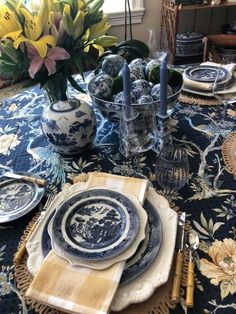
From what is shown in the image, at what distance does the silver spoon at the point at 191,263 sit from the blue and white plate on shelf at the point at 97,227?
98mm

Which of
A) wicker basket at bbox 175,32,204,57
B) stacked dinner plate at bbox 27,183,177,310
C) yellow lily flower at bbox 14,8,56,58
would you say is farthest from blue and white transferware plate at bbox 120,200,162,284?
wicker basket at bbox 175,32,204,57

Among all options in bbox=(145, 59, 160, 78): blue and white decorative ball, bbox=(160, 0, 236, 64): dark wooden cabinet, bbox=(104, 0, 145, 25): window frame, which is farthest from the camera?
bbox=(104, 0, 145, 25): window frame

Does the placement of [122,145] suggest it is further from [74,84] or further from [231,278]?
[231,278]

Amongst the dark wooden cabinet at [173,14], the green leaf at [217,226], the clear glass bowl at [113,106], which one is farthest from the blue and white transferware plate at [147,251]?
the dark wooden cabinet at [173,14]

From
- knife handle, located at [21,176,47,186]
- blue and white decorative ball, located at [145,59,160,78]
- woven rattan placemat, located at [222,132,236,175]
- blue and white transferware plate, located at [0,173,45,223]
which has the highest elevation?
blue and white decorative ball, located at [145,59,160,78]

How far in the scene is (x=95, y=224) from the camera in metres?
0.57

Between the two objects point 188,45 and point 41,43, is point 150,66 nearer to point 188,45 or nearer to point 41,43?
point 41,43

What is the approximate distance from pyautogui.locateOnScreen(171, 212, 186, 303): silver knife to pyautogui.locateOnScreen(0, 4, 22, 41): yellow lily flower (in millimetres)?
536

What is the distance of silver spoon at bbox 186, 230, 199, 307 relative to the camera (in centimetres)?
47

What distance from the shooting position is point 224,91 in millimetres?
958

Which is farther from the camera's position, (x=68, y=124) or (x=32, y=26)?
(x=68, y=124)

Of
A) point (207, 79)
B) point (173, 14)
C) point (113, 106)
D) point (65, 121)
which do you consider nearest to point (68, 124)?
point (65, 121)

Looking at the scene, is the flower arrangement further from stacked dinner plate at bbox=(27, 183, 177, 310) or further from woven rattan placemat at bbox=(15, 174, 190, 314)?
woven rattan placemat at bbox=(15, 174, 190, 314)

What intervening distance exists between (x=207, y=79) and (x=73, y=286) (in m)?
0.89
